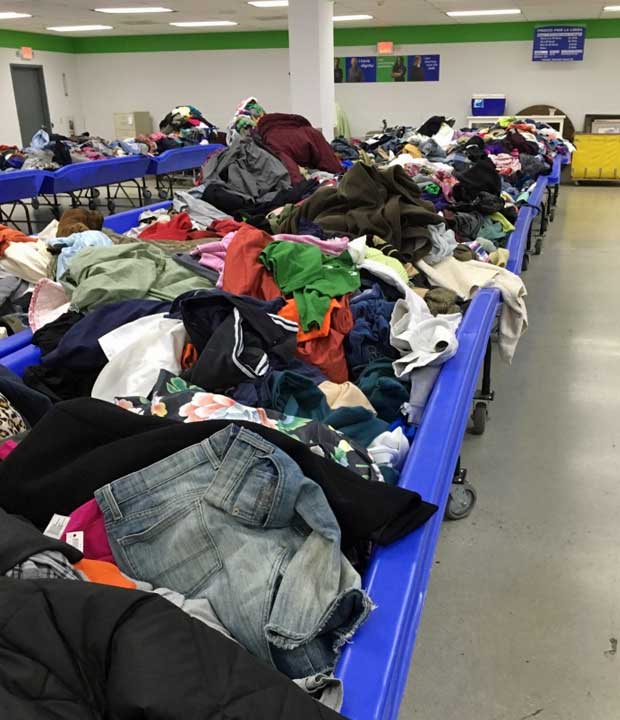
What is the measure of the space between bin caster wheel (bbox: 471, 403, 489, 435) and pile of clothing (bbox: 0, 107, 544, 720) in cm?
48

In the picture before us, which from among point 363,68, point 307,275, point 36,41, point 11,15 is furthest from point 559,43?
point 307,275

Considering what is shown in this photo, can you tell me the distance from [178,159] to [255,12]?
3.95 m

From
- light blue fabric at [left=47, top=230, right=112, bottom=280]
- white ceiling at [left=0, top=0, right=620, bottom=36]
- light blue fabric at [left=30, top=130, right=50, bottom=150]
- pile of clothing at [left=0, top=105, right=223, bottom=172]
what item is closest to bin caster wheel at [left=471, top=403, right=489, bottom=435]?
light blue fabric at [left=47, top=230, right=112, bottom=280]

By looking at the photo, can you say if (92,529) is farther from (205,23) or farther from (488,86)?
(488,86)

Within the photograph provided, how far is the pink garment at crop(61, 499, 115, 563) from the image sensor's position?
111 centimetres

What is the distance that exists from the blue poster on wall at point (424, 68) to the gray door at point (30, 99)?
24.6 feet

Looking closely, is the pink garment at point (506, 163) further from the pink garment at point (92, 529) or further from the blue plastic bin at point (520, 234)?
the pink garment at point (92, 529)

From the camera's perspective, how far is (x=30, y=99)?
46.5 ft

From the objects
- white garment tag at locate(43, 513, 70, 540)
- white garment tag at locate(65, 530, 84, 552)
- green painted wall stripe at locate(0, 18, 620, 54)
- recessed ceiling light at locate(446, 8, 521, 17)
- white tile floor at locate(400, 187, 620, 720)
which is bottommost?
white tile floor at locate(400, 187, 620, 720)

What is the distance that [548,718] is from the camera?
177 cm

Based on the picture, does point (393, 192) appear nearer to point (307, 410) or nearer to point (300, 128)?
point (307, 410)

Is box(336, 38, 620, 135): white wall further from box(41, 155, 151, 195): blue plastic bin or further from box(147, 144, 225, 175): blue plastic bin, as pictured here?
box(41, 155, 151, 195): blue plastic bin

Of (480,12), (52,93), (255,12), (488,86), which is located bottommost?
(488,86)

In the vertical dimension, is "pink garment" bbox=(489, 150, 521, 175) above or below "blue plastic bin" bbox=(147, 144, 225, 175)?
above
